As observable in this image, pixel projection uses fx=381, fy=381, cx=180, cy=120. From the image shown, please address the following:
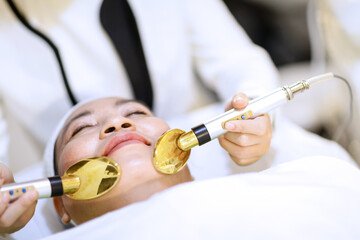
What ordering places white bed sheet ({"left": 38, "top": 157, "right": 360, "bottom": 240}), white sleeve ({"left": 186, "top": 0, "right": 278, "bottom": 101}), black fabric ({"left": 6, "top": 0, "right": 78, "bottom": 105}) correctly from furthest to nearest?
white sleeve ({"left": 186, "top": 0, "right": 278, "bottom": 101}) < black fabric ({"left": 6, "top": 0, "right": 78, "bottom": 105}) < white bed sheet ({"left": 38, "top": 157, "right": 360, "bottom": 240})

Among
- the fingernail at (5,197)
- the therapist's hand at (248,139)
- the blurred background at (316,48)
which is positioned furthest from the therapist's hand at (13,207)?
the blurred background at (316,48)

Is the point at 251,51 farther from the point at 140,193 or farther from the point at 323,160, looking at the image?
the point at 140,193

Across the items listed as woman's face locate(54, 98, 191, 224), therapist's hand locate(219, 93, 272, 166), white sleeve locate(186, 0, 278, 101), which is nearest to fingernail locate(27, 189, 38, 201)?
woman's face locate(54, 98, 191, 224)

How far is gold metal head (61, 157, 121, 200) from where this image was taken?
63 cm

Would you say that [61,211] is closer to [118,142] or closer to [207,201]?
[118,142]

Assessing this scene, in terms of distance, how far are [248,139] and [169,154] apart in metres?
0.17

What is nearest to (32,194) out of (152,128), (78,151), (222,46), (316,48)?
(78,151)

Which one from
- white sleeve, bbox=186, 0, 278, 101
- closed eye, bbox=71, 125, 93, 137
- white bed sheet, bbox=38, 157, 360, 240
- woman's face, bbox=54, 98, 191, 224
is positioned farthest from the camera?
white sleeve, bbox=186, 0, 278, 101

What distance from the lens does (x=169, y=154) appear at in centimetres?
67

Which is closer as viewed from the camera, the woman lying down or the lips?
the woman lying down

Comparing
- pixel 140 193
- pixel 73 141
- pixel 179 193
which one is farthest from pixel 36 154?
pixel 179 193

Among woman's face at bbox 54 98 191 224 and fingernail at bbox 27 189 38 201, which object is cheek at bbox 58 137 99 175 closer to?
woman's face at bbox 54 98 191 224

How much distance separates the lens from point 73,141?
2.39 ft

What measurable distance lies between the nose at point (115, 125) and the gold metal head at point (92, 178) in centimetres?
8
